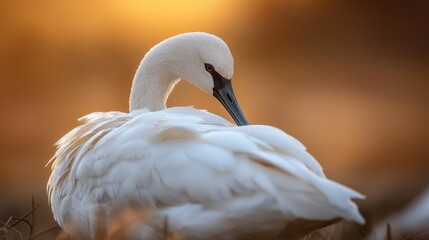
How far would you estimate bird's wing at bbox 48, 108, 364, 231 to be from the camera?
3.63 meters

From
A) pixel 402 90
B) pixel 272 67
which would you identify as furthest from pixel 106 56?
pixel 402 90

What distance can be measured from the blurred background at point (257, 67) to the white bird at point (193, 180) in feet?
18.6

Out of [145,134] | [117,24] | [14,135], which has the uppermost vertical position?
[145,134]

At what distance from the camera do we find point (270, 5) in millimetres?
12250

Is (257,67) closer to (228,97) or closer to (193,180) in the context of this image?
(228,97)

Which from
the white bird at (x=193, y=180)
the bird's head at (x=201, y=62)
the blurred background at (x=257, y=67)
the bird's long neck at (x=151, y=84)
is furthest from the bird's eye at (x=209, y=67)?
the blurred background at (x=257, y=67)

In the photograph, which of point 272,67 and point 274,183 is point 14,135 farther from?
point 274,183

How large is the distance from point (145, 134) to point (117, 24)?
876cm

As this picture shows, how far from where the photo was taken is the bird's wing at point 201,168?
3.63 metres

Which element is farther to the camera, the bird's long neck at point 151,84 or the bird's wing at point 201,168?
the bird's long neck at point 151,84

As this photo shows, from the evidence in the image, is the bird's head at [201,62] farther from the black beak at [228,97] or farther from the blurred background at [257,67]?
the blurred background at [257,67]

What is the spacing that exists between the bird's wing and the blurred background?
228 inches

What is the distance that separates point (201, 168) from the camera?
12.5 ft

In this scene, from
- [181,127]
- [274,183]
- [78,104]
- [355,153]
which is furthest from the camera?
[78,104]
